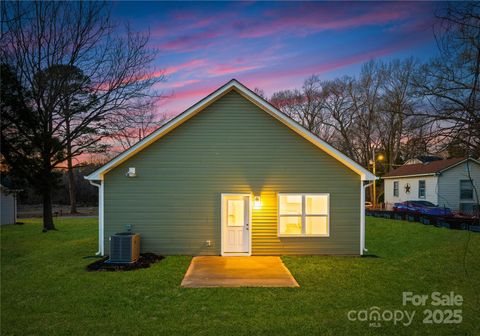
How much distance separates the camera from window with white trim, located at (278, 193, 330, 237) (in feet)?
36.7

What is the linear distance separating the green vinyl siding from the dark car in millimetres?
14606

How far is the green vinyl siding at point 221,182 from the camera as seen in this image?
35.9 feet

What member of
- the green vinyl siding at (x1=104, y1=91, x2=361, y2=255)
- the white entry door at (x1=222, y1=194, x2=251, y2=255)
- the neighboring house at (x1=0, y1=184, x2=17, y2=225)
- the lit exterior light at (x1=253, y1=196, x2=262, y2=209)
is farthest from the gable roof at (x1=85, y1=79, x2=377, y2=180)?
the neighboring house at (x1=0, y1=184, x2=17, y2=225)

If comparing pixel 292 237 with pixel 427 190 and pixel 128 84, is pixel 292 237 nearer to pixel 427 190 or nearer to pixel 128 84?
pixel 128 84

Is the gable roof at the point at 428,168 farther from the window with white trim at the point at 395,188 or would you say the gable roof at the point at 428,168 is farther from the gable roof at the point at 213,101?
the gable roof at the point at 213,101

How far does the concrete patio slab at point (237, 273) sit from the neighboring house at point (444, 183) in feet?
56.3

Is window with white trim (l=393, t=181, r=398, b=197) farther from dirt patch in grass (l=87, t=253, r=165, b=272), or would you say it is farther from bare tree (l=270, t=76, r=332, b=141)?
dirt patch in grass (l=87, t=253, r=165, b=272)

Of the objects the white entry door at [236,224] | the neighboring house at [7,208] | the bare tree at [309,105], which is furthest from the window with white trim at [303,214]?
the bare tree at [309,105]

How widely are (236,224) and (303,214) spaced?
2343 mm

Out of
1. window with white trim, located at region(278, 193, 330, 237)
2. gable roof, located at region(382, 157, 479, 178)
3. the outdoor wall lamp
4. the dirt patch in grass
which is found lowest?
the dirt patch in grass

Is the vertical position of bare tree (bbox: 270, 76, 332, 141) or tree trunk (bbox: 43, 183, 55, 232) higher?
bare tree (bbox: 270, 76, 332, 141)

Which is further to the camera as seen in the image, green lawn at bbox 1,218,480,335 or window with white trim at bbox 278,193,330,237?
window with white trim at bbox 278,193,330,237

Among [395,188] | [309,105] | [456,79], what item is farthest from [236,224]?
[309,105]

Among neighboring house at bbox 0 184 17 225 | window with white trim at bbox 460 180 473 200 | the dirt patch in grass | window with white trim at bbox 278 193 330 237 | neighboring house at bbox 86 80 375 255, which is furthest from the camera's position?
window with white trim at bbox 460 180 473 200
